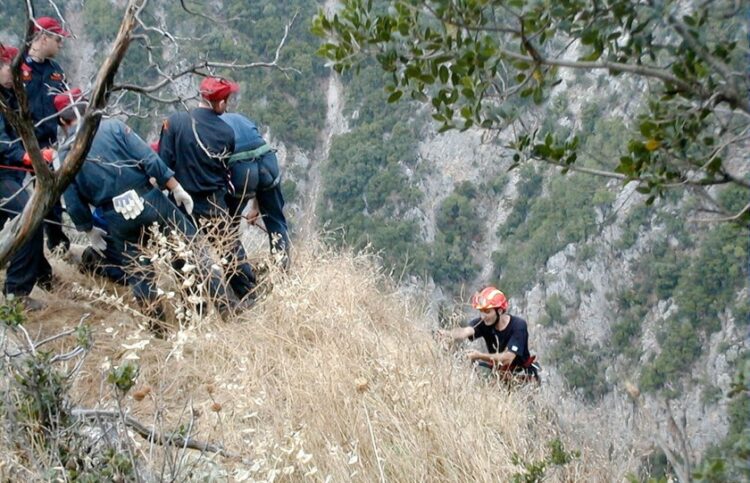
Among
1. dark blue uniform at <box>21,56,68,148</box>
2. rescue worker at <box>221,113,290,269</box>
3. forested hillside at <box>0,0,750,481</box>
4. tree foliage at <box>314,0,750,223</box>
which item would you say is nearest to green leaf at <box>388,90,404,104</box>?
tree foliage at <box>314,0,750,223</box>

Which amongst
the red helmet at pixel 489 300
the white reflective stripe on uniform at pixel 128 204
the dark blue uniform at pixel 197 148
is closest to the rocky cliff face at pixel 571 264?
the red helmet at pixel 489 300

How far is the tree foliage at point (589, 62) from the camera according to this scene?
178 centimetres

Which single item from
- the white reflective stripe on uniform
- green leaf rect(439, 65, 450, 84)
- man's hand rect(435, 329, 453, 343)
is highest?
green leaf rect(439, 65, 450, 84)

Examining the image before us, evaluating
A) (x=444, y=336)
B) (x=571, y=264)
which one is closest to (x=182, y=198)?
(x=444, y=336)

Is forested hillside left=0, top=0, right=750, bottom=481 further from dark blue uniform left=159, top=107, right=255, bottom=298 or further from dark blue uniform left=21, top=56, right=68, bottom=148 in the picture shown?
dark blue uniform left=21, top=56, right=68, bottom=148

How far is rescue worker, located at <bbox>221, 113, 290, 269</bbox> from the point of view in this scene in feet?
19.3

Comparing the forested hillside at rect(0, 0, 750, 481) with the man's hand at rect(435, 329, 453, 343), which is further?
the forested hillside at rect(0, 0, 750, 481)

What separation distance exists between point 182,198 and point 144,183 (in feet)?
0.84

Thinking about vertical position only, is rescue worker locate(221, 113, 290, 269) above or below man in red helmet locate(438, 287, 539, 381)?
above

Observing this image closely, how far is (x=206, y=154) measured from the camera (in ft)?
18.5

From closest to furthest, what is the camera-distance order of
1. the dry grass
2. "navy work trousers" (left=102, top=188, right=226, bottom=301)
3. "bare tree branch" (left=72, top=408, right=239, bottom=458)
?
"bare tree branch" (left=72, top=408, right=239, bottom=458), the dry grass, "navy work trousers" (left=102, top=188, right=226, bottom=301)

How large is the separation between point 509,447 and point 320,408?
841mm

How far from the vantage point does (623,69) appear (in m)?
1.81

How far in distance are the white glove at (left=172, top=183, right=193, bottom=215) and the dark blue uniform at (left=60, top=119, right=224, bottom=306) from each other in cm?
5
